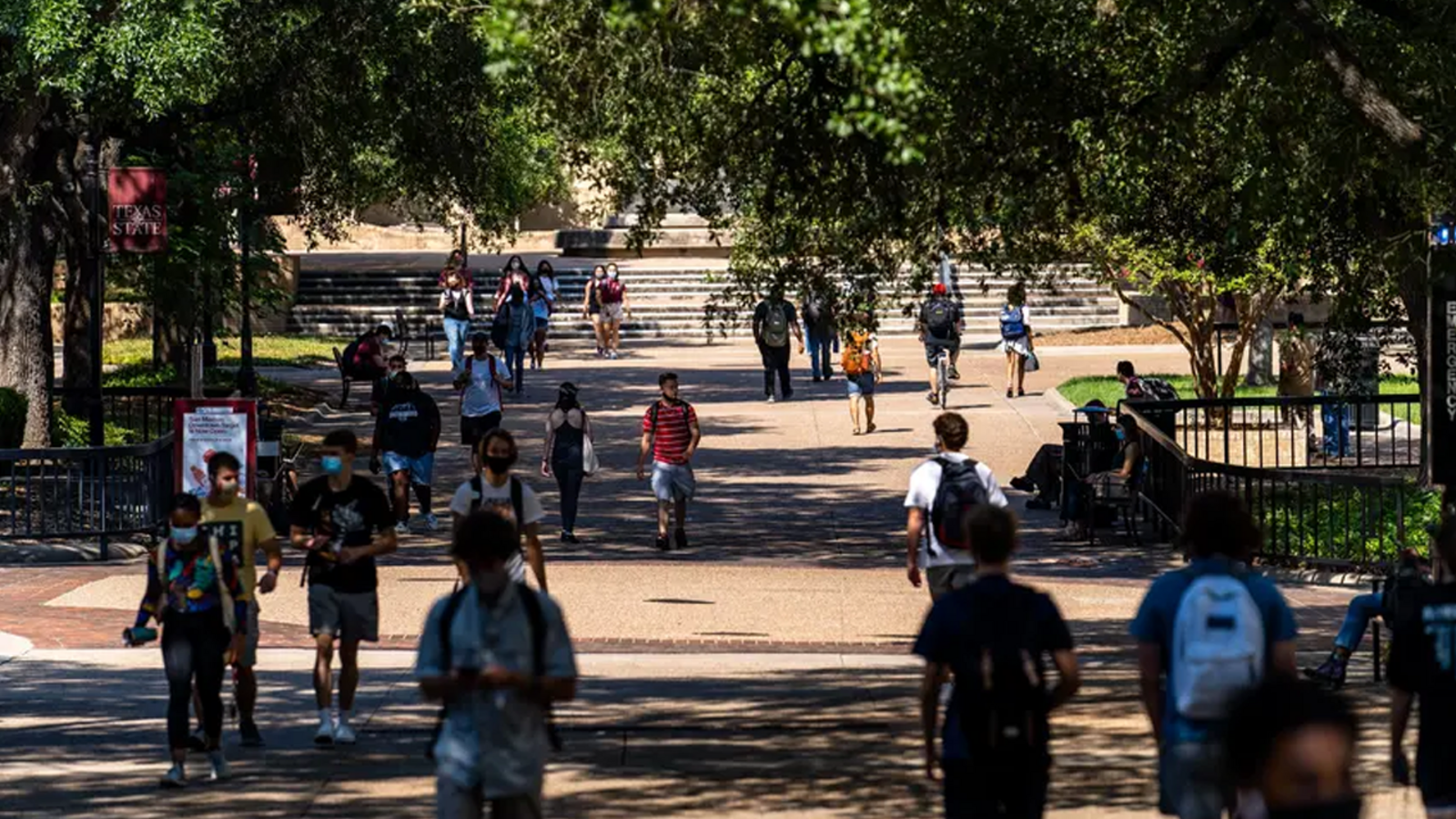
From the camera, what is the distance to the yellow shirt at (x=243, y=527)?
452 inches

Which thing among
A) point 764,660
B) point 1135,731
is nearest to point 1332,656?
point 1135,731

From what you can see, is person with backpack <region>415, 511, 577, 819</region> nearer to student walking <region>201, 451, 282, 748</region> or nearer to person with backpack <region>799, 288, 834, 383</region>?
student walking <region>201, 451, 282, 748</region>

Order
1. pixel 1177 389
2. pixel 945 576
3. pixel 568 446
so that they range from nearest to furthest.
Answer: pixel 945 576 → pixel 568 446 → pixel 1177 389

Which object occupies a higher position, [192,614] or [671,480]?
[671,480]

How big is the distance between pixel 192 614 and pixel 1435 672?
5766 millimetres

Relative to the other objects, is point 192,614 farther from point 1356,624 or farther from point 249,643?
point 1356,624

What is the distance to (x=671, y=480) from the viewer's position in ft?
67.4

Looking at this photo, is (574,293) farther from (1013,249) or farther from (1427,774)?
(1427,774)

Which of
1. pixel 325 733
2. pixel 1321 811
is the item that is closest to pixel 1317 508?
pixel 325 733

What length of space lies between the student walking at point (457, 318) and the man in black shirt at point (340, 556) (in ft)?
79.7

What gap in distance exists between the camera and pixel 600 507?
23.9 metres

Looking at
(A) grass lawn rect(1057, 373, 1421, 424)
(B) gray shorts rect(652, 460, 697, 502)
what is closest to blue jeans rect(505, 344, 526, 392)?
(A) grass lawn rect(1057, 373, 1421, 424)

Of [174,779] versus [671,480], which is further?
[671,480]

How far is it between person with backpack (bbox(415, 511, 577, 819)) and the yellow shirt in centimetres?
420
